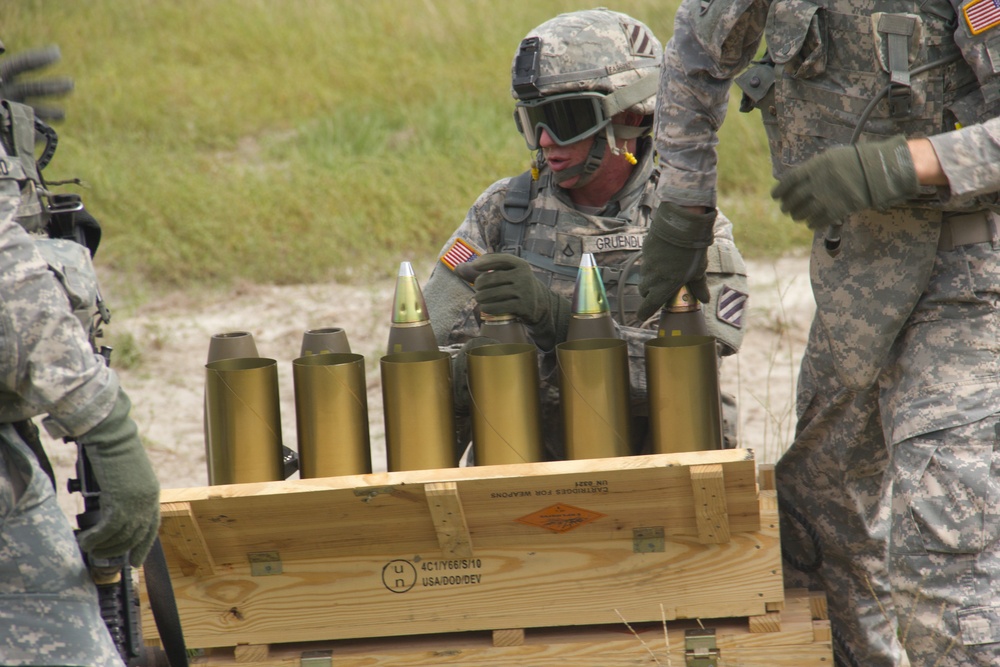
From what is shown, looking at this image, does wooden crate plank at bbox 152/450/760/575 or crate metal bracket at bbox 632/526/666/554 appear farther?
crate metal bracket at bbox 632/526/666/554

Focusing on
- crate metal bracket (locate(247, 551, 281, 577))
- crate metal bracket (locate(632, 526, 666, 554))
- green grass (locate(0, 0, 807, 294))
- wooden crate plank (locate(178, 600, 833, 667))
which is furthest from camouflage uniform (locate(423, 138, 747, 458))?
green grass (locate(0, 0, 807, 294))

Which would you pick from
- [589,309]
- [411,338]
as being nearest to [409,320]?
[411,338]

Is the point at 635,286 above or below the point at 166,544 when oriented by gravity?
above

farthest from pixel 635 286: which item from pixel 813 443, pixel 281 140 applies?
pixel 281 140

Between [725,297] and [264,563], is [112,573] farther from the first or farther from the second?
[725,297]

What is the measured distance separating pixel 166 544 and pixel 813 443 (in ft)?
5.87

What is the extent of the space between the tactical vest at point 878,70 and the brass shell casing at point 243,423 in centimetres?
148

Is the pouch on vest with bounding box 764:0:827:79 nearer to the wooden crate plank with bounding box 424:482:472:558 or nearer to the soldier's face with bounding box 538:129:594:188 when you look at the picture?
the soldier's face with bounding box 538:129:594:188

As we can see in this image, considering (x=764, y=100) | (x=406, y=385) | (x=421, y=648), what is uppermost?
(x=764, y=100)

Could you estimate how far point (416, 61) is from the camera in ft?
34.9

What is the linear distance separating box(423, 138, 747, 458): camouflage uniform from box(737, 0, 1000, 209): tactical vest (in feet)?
2.41

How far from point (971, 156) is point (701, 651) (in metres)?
1.35

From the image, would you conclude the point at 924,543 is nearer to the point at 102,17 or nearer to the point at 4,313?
the point at 4,313

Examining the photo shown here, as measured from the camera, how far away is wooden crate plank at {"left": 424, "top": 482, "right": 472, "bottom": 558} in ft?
8.97
